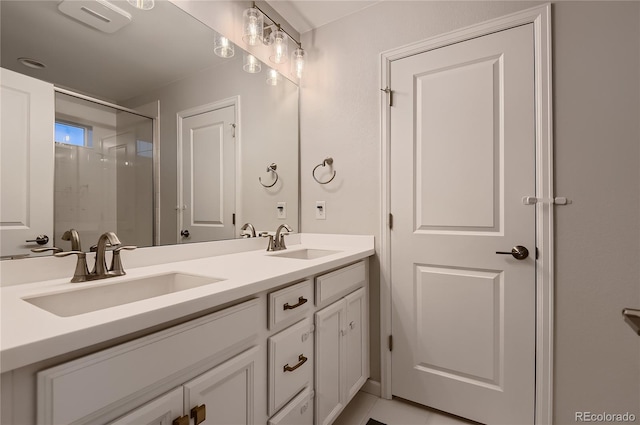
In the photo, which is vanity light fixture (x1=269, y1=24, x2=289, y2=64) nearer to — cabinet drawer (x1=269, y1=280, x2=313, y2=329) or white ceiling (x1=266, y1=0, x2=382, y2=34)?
white ceiling (x1=266, y1=0, x2=382, y2=34)

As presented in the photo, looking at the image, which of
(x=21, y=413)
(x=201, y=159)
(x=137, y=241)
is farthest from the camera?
(x=201, y=159)

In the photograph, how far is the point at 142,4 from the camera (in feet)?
4.23

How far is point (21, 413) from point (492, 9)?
7.40 ft

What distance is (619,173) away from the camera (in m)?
1.33

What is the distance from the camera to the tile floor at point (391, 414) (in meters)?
1.65

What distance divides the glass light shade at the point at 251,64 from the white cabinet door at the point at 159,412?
1.70 m

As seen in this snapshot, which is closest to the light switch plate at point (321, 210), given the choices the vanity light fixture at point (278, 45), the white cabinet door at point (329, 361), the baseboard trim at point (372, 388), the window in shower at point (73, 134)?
the white cabinet door at point (329, 361)

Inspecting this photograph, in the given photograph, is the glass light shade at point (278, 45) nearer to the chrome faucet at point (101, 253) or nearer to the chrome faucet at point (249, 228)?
the chrome faucet at point (249, 228)

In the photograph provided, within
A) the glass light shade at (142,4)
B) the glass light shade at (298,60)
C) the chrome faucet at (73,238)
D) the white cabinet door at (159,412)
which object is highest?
the glass light shade at (298,60)

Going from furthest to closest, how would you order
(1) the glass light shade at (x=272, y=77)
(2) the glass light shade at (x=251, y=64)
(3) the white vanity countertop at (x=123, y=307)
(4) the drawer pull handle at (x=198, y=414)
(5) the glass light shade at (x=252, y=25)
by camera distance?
(1) the glass light shade at (x=272, y=77) < (2) the glass light shade at (x=251, y=64) < (5) the glass light shade at (x=252, y=25) < (4) the drawer pull handle at (x=198, y=414) < (3) the white vanity countertop at (x=123, y=307)

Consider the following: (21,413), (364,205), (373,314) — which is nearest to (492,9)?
(364,205)

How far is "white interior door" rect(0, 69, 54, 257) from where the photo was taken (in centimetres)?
95

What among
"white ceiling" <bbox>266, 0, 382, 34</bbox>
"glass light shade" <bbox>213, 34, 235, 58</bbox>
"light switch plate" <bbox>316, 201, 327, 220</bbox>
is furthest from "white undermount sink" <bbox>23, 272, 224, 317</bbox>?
"white ceiling" <bbox>266, 0, 382, 34</bbox>

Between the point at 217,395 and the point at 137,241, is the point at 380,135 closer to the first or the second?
the point at 137,241
